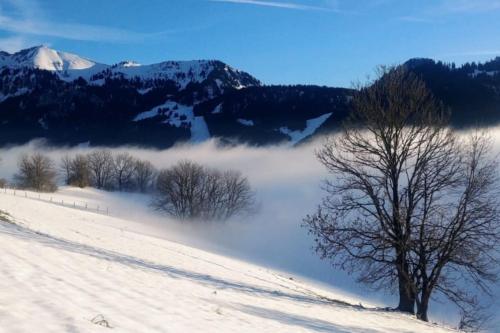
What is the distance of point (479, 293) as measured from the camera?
122ft

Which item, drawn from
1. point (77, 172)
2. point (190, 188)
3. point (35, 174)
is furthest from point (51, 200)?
point (77, 172)

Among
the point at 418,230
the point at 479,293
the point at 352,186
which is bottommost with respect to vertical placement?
the point at 479,293

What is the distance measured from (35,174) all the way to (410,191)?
8922 cm

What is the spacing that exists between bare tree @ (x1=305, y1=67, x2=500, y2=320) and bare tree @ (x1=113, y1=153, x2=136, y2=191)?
120 meters

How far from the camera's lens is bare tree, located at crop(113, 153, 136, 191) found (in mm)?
133500

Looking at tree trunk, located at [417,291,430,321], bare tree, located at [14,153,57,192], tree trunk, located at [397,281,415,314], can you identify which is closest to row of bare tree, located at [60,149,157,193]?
bare tree, located at [14,153,57,192]

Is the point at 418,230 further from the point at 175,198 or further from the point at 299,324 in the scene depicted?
the point at 175,198

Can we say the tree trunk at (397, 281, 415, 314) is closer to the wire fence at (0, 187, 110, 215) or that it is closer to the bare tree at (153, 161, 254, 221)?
the wire fence at (0, 187, 110, 215)

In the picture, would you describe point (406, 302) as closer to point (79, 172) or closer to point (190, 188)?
point (190, 188)

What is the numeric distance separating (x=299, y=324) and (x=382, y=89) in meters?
12.0

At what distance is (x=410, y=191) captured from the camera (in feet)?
61.4

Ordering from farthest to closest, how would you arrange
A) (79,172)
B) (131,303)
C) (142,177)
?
(142,177), (79,172), (131,303)

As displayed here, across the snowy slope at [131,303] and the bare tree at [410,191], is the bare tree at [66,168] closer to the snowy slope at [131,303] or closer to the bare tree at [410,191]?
the bare tree at [410,191]

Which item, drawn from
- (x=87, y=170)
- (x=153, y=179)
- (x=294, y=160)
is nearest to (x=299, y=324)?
(x=87, y=170)
